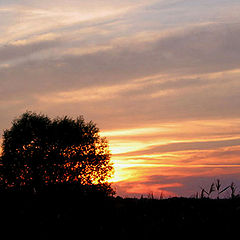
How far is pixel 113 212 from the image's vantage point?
34.0 feet

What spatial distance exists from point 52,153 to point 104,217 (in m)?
63.0

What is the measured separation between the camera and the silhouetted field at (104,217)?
9.00 m

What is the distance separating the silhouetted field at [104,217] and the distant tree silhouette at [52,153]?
5728cm

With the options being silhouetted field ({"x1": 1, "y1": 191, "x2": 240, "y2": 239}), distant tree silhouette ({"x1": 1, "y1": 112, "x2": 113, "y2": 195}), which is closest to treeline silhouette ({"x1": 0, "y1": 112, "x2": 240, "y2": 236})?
silhouetted field ({"x1": 1, "y1": 191, "x2": 240, "y2": 239})

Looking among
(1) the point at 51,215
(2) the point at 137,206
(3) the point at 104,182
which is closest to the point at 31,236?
(1) the point at 51,215

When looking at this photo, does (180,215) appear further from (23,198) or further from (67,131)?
(67,131)

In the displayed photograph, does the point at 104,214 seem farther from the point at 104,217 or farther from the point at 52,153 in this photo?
the point at 52,153

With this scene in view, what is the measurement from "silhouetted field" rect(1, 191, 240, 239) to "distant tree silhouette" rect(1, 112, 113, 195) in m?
57.3

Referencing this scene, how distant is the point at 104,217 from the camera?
9.94 meters

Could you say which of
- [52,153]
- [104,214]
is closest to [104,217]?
[104,214]

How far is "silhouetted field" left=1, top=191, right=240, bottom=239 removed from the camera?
29.5 feet

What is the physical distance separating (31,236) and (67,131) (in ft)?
221

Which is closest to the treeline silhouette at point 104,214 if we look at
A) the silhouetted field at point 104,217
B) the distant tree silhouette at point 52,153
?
the silhouetted field at point 104,217

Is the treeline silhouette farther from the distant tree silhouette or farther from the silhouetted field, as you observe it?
the distant tree silhouette
